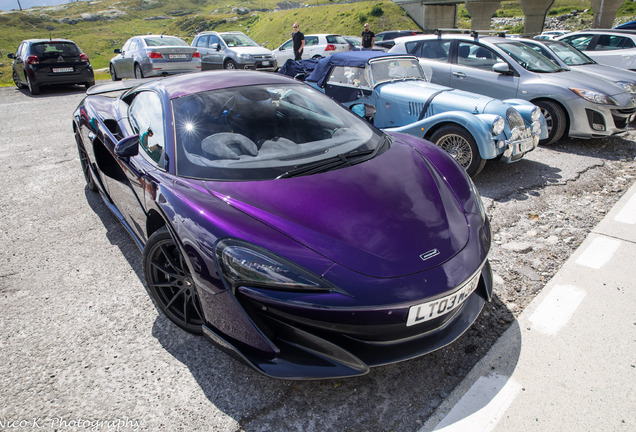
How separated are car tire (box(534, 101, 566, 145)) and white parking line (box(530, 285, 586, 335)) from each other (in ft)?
12.9

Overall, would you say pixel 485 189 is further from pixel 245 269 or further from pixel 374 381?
pixel 245 269

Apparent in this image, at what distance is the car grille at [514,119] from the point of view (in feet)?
14.5

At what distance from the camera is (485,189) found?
432cm

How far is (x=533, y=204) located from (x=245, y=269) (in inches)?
129

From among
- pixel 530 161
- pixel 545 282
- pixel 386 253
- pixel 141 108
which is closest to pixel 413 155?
pixel 386 253

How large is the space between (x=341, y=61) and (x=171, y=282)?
402 centimetres

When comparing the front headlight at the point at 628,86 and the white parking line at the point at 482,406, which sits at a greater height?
the front headlight at the point at 628,86

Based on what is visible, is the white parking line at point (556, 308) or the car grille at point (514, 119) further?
the car grille at point (514, 119)

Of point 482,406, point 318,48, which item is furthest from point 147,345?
point 318,48

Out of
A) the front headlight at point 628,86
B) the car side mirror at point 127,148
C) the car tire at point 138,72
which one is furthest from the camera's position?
the car tire at point 138,72

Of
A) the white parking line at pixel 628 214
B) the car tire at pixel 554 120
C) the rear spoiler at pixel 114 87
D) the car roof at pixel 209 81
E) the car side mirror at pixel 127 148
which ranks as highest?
the car roof at pixel 209 81

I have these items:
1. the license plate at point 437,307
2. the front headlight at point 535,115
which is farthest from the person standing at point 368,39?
the license plate at point 437,307

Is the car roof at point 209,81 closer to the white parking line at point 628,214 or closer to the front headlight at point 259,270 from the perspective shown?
the front headlight at point 259,270

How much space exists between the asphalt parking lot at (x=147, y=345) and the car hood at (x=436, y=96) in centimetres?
103
